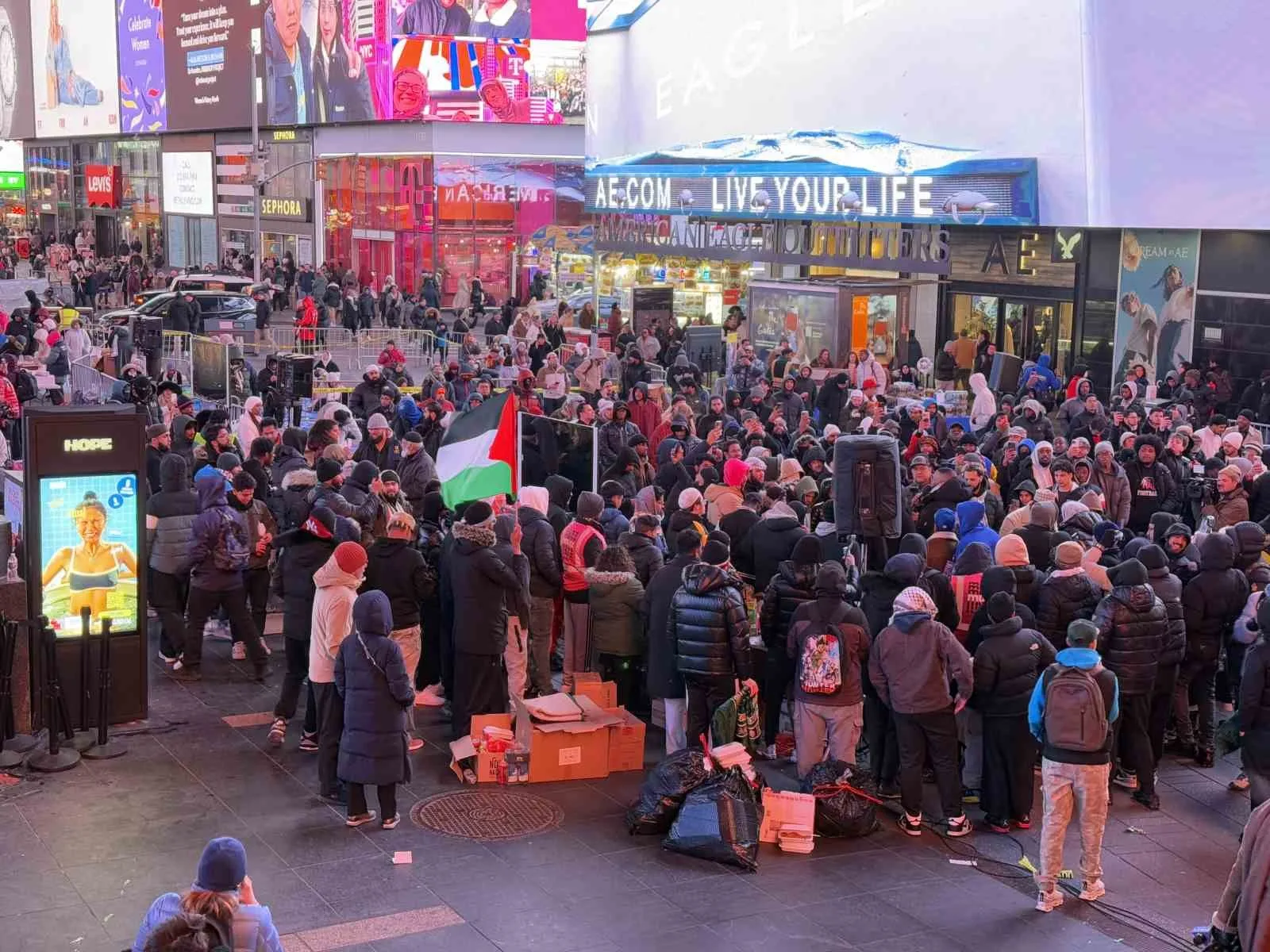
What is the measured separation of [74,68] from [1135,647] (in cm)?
8581

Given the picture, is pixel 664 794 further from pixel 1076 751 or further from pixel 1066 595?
pixel 1066 595

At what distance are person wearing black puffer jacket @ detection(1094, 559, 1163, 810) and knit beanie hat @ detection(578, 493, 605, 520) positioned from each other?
3.73m

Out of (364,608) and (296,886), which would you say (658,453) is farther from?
(296,886)

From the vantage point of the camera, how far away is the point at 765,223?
32.9 m

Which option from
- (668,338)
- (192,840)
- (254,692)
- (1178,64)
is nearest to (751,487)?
(254,692)

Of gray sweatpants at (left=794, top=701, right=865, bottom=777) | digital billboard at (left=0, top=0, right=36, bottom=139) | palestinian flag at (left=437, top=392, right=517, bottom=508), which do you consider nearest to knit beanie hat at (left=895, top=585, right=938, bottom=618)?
gray sweatpants at (left=794, top=701, right=865, bottom=777)

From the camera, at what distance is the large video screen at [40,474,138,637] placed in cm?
1118

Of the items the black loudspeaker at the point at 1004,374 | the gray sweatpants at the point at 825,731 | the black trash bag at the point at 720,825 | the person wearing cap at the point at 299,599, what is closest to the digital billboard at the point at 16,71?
the black loudspeaker at the point at 1004,374

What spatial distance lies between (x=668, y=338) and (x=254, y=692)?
2094 cm

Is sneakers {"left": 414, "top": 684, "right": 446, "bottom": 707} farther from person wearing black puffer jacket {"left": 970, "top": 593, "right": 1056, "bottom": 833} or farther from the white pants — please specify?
person wearing black puffer jacket {"left": 970, "top": 593, "right": 1056, "bottom": 833}

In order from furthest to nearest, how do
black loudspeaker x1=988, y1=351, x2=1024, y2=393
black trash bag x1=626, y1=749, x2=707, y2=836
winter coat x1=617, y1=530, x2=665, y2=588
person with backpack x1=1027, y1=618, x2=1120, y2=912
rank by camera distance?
1. black loudspeaker x1=988, y1=351, x2=1024, y2=393
2. winter coat x1=617, y1=530, x2=665, y2=588
3. black trash bag x1=626, y1=749, x2=707, y2=836
4. person with backpack x1=1027, y1=618, x2=1120, y2=912

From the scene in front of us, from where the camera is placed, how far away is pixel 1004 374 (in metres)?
27.3

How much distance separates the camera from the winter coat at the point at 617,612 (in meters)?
11.7

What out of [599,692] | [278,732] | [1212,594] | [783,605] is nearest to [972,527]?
[1212,594]
